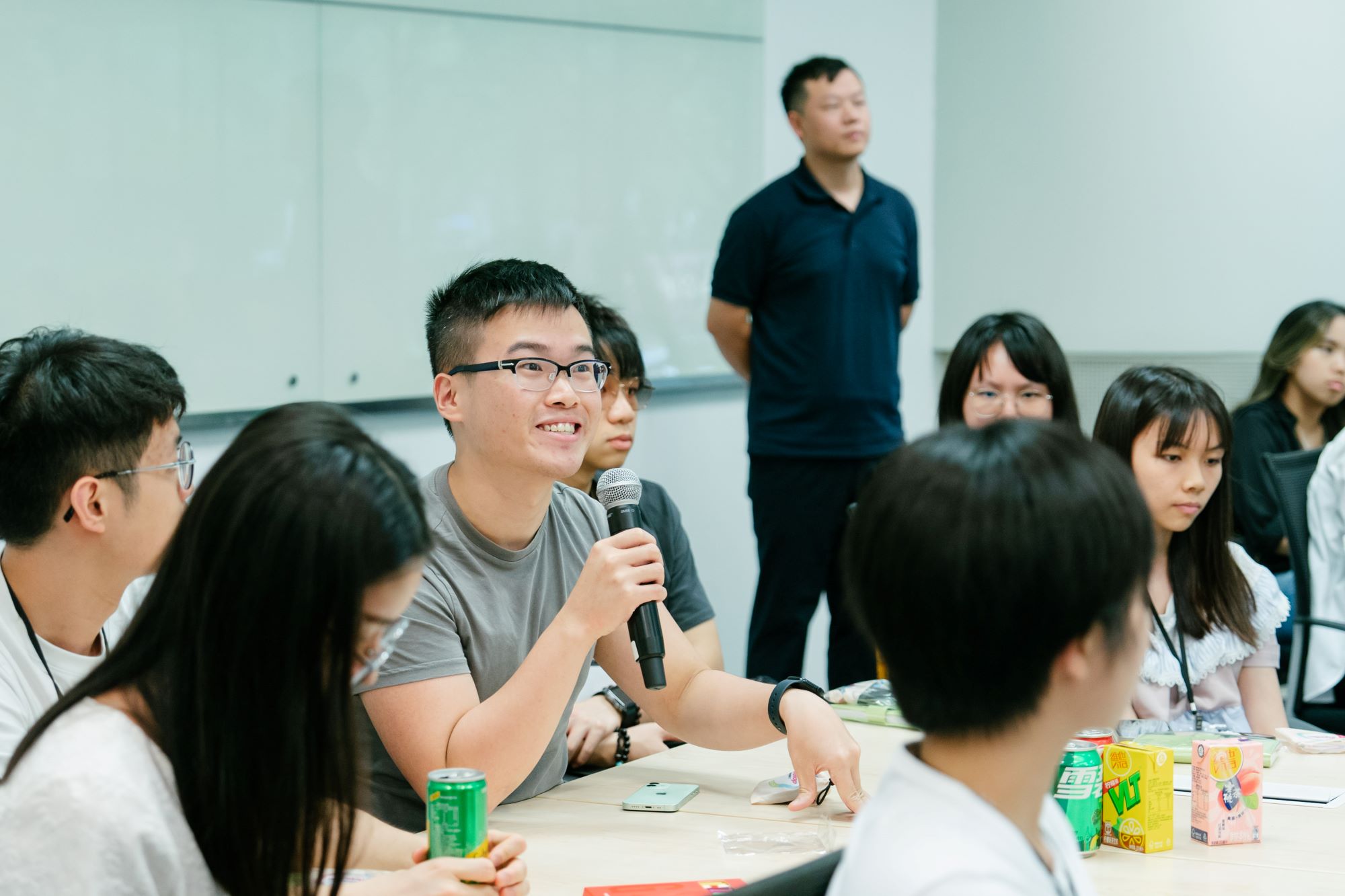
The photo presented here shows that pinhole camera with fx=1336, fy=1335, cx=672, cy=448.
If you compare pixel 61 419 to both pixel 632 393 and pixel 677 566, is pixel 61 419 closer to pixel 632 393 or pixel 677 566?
pixel 677 566

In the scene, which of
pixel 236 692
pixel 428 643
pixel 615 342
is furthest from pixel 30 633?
pixel 615 342

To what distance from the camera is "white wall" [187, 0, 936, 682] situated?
445 cm

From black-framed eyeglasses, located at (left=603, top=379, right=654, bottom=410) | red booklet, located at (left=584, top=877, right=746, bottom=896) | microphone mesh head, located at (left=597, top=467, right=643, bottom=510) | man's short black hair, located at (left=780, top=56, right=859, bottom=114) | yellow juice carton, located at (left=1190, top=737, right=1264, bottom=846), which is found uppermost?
man's short black hair, located at (left=780, top=56, right=859, bottom=114)

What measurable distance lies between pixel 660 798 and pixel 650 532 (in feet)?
1.92

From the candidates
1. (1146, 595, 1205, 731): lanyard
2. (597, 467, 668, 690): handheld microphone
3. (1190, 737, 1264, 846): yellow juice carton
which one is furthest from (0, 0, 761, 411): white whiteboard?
(1190, 737, 1264, 846): yellow juice carton

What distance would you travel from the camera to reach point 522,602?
74.4 inches

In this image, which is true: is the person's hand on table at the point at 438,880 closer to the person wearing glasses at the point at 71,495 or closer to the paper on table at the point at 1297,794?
the person wearing glasses at the point at 71,495

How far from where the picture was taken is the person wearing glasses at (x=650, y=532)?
95.3 inches

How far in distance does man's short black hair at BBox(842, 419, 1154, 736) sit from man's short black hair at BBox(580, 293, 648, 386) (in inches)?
73.6

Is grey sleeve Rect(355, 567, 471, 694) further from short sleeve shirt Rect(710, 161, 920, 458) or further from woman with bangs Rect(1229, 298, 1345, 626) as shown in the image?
woman with bangs Rect(1229, 298, 1345, 626)

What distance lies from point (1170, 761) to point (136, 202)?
7.57 ft

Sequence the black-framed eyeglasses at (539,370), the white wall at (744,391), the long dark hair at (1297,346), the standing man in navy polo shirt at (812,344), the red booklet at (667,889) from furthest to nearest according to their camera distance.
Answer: the white wall at (744,391), the long dark hair at (1297,346), the standing man in navy polo shirt at (812,344), the black-framed eyeglasses at (539,370), the red booklet at (667,889)

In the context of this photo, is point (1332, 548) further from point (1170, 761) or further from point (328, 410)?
point (328, 410)

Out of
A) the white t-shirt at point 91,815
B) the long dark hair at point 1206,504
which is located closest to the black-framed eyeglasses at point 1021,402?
the long dark hair at point 1206,504
